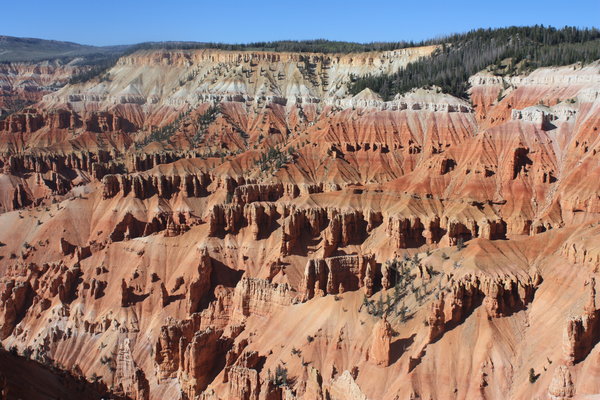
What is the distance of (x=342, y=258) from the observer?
6044cm

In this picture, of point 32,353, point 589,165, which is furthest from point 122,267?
point 589,165

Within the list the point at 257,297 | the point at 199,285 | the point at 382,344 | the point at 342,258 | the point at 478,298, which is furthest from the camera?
the point at 199,285

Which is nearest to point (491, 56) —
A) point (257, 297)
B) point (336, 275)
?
point (336, 275)

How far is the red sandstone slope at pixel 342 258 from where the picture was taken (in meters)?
46.9

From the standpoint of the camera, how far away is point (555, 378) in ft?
123

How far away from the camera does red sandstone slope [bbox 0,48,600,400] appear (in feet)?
154

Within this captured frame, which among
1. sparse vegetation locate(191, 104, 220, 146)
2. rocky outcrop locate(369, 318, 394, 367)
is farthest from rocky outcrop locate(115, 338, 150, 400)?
sparse vegetation locate(191, 104, 220, 146)

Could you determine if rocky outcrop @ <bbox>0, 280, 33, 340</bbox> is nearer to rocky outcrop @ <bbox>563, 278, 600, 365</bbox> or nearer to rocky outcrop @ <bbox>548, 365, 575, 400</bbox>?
rocky outcrop @ <bbox>548, 365, 575, 400</bbox>

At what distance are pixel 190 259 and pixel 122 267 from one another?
32.7 feet

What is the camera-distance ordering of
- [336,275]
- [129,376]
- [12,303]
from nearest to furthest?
[336,275] < [129,376] < [12,303]

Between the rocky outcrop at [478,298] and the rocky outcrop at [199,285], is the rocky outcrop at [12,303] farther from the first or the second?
the rocky outcrop at [478,298]

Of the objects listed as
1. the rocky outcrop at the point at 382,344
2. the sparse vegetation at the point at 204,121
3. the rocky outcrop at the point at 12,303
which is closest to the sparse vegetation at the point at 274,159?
the sparse vegetation at the point at 204,121

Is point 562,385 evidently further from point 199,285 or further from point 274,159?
point 274,159

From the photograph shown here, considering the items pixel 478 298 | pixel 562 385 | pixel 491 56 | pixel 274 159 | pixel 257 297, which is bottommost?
pixel 257 297
